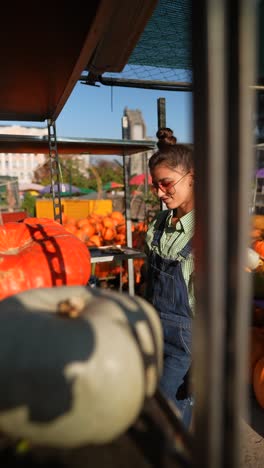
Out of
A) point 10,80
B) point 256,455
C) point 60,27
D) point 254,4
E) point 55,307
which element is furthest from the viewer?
point 256,455

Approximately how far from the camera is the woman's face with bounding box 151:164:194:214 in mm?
1705

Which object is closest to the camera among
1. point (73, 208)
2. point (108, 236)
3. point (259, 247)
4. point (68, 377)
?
point (68, 377)

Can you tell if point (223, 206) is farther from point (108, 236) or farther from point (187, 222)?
point (108, 236)

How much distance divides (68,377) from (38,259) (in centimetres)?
51

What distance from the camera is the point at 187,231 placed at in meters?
1.67

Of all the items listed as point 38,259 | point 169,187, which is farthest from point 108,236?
point 38,259

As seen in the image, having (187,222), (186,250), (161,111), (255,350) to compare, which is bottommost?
(255,350)

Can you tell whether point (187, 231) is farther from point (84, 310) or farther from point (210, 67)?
point (210, 67)

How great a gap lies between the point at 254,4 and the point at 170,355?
1545 mm

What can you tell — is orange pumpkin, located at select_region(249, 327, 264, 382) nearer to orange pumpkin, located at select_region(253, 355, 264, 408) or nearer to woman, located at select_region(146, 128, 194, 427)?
orange pumpkin, located at select_region(253, 355, 264, 408)

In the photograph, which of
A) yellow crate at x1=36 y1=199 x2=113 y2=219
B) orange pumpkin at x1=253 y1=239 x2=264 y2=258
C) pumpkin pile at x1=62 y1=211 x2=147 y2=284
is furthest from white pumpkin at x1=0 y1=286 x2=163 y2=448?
yellow crate at x1=36 y1=199 x2=113 y2=219

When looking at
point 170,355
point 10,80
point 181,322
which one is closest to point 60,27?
point 10,80

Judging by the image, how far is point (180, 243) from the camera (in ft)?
5.57

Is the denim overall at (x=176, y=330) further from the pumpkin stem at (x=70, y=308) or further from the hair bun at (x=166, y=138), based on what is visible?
the pumpkin stem at (x=70, y=308)
